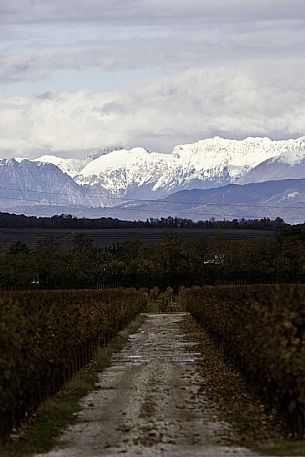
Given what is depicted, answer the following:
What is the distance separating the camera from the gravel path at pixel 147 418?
16.5 m

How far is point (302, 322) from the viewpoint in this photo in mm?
16750

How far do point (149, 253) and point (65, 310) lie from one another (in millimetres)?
97615

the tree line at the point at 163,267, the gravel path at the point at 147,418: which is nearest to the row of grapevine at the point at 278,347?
the gravel path at the point at 147,418

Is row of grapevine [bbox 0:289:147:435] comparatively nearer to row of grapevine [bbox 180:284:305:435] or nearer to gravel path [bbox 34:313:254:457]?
gravel path [bbox 34:313:254:457]

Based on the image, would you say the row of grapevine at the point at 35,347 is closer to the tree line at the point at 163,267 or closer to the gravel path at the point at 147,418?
the gravel path at the point at 147,418

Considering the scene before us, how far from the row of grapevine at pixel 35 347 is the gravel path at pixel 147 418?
97 centimetres

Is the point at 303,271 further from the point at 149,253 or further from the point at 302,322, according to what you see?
the point at 302,322

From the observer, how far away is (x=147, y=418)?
19797 millimetres

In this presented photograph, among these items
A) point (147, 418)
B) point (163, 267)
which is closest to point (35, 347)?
point (147, 418)

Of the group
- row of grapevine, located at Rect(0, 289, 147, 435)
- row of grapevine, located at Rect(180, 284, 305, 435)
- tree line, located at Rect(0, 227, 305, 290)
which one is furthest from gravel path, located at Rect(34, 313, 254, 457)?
tree line, located at Rect(0, 227, 305, 290)

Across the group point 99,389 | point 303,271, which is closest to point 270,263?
point 303,271

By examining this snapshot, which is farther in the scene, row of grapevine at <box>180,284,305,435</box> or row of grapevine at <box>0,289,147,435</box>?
row of grapevine at <box>0,289,147,435</box>

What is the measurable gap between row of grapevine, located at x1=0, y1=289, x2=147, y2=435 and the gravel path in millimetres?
974

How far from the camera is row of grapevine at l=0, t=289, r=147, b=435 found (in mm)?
17406
